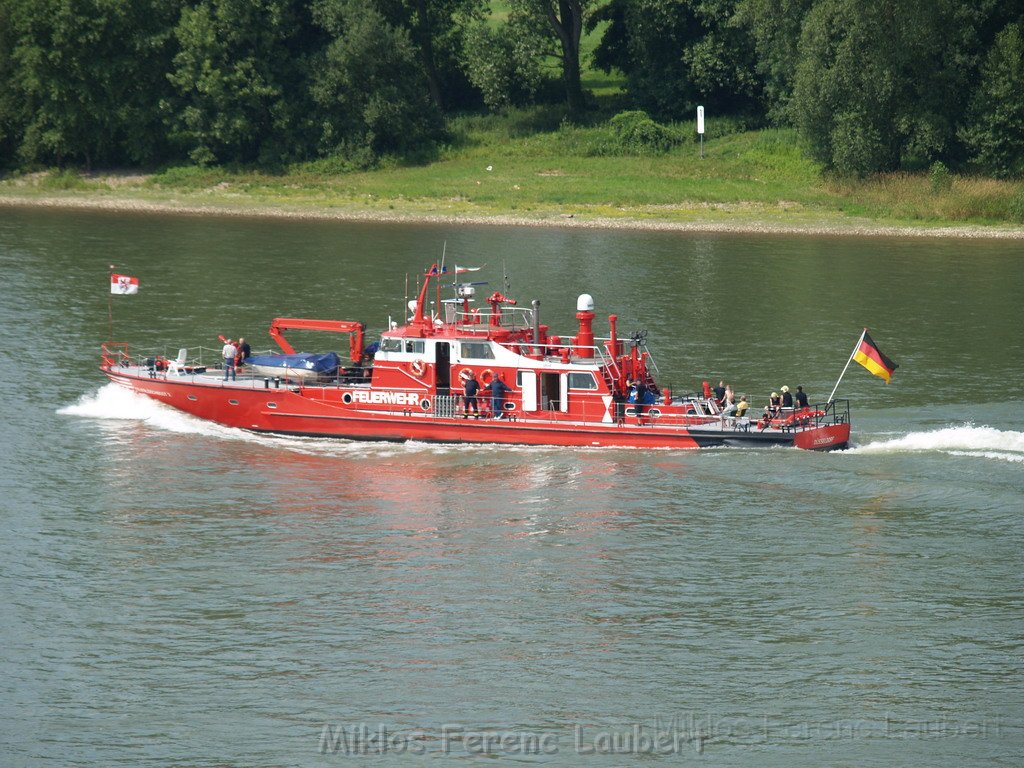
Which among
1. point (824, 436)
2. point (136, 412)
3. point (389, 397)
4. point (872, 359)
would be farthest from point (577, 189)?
point (824, 436)

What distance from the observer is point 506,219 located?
8056 cm

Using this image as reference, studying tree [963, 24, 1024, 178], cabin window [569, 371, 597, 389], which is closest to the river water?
cabin window [569, 371, 597, 389]

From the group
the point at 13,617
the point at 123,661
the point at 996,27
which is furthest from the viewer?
the point at 996,27

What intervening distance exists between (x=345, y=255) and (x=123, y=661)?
45.2 meters

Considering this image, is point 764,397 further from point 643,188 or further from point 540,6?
point 540,6

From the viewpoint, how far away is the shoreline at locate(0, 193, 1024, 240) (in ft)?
250

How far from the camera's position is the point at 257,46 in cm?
9162

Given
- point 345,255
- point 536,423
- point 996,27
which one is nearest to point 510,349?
point 536,423

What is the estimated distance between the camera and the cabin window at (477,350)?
129ft

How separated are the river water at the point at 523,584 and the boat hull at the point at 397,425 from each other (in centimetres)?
47

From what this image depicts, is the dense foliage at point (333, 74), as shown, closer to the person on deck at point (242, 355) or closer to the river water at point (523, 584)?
the river water at point (523, 584)

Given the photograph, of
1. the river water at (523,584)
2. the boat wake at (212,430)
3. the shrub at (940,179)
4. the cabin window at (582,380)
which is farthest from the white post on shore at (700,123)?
the boat wake at (212,430)

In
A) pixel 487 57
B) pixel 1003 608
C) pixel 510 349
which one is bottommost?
pixel 1003 608

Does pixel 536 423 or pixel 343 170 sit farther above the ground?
pixel 343 170
